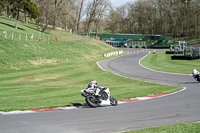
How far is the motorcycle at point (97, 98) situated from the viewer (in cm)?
1577

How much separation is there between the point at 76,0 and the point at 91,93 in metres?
111

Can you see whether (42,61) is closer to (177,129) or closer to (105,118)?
(105,118)

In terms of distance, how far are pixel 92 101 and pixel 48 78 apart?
58.0 feet

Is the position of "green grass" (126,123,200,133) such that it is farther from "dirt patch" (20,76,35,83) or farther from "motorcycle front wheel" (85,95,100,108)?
"dirt patch" (20,76,35,83)

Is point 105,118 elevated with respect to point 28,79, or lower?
elevated

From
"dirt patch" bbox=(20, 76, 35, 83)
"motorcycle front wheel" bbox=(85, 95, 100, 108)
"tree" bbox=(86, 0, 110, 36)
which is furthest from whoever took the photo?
"tree" bbox=(86, 0, 110, 36)

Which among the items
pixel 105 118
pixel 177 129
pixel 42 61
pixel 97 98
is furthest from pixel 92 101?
pixel 42 61

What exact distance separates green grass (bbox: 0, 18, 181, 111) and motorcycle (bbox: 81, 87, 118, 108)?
4.46ft

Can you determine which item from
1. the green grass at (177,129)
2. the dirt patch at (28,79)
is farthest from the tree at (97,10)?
the green grass at (177,129)

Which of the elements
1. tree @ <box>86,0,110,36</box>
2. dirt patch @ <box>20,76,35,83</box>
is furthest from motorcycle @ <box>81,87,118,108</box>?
tree @ <box>86,0,110,36</box>

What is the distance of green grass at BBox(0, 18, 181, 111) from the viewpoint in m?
18.9

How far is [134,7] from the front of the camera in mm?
167500

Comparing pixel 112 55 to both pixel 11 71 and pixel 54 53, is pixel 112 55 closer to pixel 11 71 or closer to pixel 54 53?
pixel 54 53

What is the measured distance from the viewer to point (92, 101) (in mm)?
15836
